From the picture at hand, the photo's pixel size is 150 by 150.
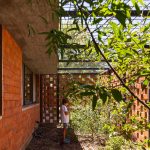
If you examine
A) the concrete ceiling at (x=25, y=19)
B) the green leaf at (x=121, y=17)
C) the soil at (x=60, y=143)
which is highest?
the concrete ceiling at (x=25, y=19)

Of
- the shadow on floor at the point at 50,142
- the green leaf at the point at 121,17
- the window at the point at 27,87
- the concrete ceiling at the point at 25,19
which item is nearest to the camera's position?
the green leaf at the point at 121,17

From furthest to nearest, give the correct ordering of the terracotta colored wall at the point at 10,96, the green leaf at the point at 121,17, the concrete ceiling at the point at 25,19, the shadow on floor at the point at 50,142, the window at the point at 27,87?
the window at the point at 27,87 → the shadow on floor at the point at 50,142 → the terracotta colored wall at the point at 10,96 → the concrete ceiling at the point at 25,19 → the green leaf at the point at 121,17

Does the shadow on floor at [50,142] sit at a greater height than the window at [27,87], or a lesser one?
lesser

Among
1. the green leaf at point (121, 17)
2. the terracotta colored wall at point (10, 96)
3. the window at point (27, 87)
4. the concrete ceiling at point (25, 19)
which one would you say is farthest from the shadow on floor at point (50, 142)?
the green leaf at point (121, 17)

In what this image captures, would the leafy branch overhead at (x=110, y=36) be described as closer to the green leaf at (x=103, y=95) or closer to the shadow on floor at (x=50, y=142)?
the green leaf at (x=103, y=95)

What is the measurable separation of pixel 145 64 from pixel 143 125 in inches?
22.0

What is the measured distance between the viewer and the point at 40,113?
650 inches

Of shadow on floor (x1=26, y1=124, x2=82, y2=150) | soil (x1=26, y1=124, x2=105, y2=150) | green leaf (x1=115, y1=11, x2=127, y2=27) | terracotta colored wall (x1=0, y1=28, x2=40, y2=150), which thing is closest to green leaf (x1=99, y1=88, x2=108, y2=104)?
green leaf (x1=115, y1=11, x2=127, y2=27)

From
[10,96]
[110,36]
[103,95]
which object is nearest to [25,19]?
[10,96]

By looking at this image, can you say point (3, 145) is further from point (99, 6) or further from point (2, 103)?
point (99, 6)

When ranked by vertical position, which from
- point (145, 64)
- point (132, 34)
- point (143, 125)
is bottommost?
point (143, 125)

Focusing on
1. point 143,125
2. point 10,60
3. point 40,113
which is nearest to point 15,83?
point 10,60

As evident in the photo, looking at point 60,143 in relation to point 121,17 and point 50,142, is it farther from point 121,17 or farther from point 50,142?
point 121,17

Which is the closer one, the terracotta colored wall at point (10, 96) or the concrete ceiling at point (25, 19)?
the concrete ceiling at point (25, 19)
